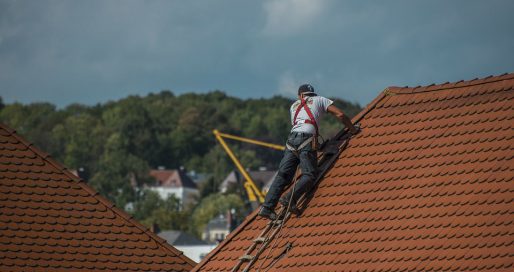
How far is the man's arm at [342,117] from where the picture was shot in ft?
64.8

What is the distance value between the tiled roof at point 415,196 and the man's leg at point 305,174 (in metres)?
0.22

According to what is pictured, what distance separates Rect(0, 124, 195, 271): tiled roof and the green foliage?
14984cm

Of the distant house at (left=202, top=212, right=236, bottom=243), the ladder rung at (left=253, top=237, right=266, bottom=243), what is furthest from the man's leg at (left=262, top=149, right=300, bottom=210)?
the distant house at (left=202, top=212, right=236, bottom=243)

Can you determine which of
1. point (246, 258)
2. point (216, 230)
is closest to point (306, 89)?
point (246, 258)

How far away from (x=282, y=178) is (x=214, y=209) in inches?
6544

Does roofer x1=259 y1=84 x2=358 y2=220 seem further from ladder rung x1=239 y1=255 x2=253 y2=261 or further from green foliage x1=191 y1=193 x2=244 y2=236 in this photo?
green foliage x1=191 y1=193 x2=244 y2=236

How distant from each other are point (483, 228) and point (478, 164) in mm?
1291

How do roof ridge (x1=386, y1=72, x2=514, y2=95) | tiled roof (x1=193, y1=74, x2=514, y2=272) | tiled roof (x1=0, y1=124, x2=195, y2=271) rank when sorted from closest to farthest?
tiled roof (x1=193, y1=74, x2=514, y2=272) < roof ridge (x1=386, y1=72, x2=514, y2=95) < tiled roof (x1=0, y1=124, x2=195, y2=271)

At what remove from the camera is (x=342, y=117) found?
64.7 ft

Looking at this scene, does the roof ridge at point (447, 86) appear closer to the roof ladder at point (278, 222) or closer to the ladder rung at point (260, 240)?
the roof ladder at point (278, 222)

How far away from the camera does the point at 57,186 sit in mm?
22047

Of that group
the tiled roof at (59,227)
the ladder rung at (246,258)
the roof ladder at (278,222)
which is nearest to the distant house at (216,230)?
the tiled roof at (59,227)

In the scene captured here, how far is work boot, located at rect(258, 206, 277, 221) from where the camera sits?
19777 millimetres

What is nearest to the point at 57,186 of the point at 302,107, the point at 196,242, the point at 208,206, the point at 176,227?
the point at 302,107
